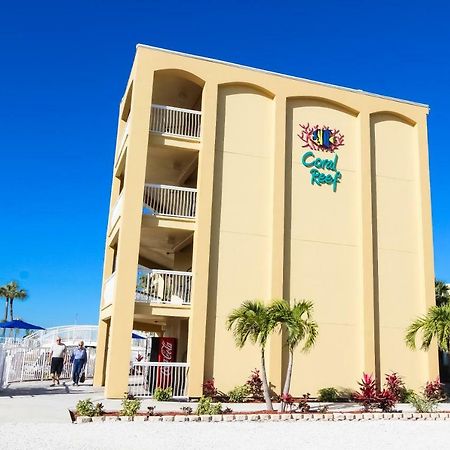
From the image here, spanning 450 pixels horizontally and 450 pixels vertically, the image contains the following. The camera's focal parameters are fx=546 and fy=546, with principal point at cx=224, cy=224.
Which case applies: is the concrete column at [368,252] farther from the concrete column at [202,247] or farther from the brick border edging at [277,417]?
the concrete column at [202,247]

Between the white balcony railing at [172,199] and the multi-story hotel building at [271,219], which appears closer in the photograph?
the multi-story hotel building at [271,219]

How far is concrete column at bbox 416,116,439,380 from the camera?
69.7 feet

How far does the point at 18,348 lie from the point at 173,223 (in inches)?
362

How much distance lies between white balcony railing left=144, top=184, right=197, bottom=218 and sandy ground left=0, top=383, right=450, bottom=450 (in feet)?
27.4

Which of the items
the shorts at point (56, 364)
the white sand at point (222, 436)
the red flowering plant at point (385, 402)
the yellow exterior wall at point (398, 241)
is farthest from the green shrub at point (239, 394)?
the shorts at point (56, 364)

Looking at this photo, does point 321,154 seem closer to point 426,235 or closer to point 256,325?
point 426,235

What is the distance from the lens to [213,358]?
61.0 feet

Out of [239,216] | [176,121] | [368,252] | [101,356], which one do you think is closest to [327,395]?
[368,252]

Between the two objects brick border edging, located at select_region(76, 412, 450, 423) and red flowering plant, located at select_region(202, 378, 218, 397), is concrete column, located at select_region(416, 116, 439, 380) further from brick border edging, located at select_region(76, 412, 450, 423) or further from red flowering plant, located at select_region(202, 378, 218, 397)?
red flowering plant, located at select_region(202, 378, 218, 397)

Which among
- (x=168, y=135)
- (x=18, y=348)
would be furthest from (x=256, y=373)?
(x=18, y=348)

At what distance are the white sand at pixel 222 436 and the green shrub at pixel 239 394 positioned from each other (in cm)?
500

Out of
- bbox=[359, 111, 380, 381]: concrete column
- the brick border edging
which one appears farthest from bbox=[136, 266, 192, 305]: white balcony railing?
bbox=[359, 111, 380, 381]: concrete column

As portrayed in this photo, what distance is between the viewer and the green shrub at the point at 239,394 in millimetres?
17734

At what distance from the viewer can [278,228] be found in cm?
2025
